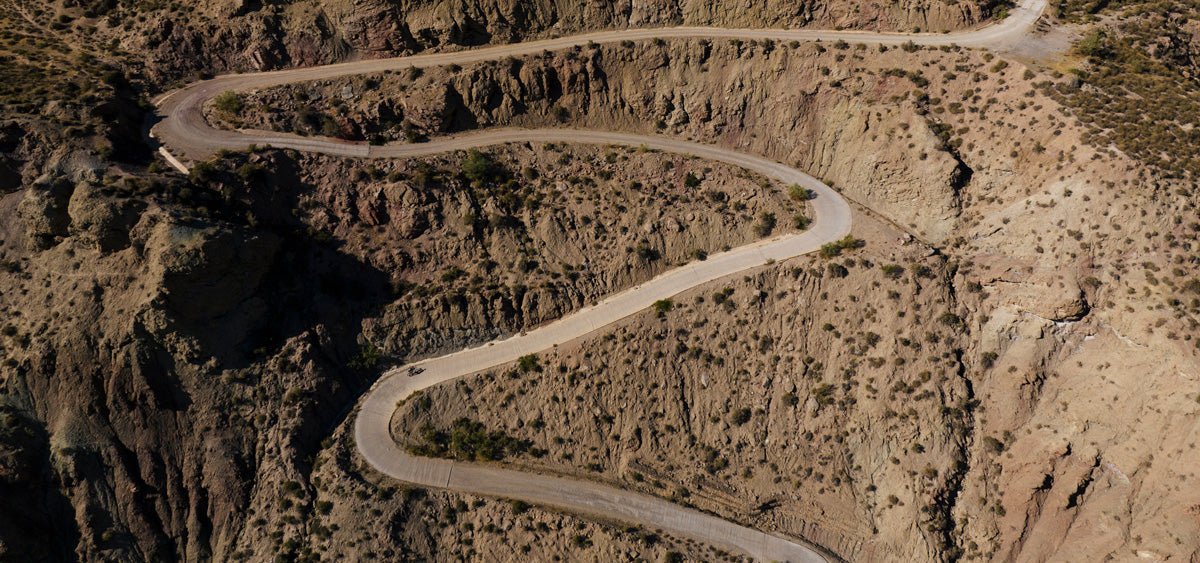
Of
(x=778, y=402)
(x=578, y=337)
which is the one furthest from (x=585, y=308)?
(x=778, y=402)

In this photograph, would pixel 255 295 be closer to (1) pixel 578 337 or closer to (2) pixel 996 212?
(1) pixel 578 337

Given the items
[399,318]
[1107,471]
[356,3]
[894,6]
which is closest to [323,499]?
[399,318]

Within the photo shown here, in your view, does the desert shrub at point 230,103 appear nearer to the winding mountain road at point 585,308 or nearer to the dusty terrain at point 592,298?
the dusty terrain at point 592,298

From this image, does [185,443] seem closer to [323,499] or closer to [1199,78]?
[323,499]

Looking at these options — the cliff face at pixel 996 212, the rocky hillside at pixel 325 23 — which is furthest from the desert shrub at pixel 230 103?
the rocky hillside at pixel 325 23

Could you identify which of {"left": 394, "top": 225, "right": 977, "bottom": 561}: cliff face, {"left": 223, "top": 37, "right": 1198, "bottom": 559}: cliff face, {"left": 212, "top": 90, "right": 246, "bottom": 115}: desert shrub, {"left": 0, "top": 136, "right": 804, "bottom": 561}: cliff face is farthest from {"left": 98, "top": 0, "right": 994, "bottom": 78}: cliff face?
{"left": 394, "top": 225, "right": 977, "bottom": 561}: cliff face

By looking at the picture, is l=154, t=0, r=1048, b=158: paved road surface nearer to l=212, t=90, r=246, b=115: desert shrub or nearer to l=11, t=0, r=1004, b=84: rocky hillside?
l=11, t=0, r=1004, b=84: rocky hillside
